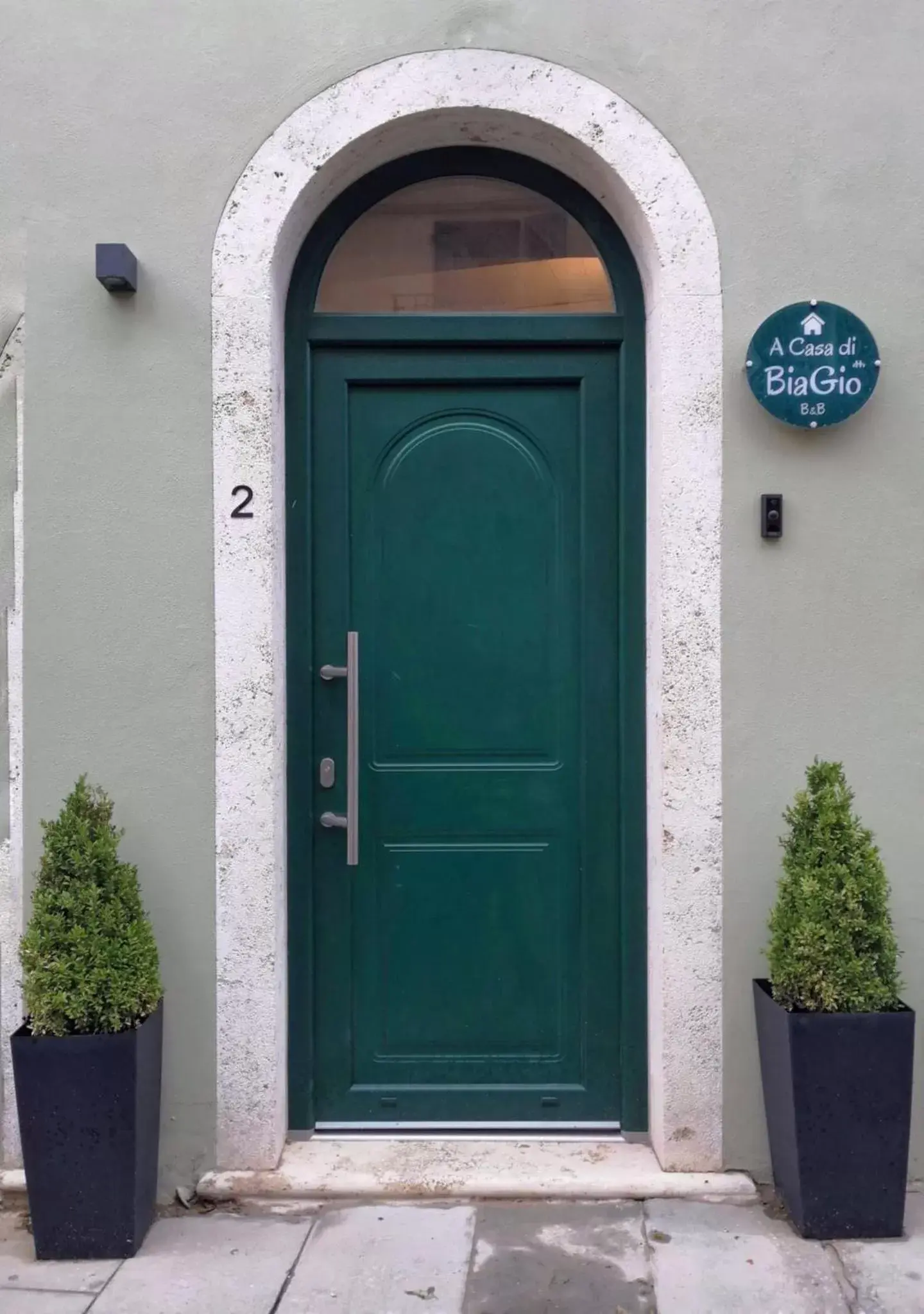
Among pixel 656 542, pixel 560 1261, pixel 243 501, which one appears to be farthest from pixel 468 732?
pixel 560 1261

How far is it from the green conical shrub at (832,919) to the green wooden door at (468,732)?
669 millimetres

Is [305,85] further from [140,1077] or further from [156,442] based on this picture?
[140,1077]

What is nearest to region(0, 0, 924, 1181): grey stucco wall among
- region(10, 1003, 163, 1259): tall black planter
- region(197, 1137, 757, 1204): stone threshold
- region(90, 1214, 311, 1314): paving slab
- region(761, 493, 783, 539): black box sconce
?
region(761, 493, 783, 539): black box sconce

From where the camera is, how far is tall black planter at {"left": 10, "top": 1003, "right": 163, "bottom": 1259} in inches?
120

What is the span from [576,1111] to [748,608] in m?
1.79

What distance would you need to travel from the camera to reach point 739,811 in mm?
3463

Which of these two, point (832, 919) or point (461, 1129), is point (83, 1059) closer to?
point (461, 1129)

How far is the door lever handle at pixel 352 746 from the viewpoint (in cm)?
→ 365

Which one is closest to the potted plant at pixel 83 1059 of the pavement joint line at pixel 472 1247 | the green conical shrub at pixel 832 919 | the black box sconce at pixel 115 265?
the pavement joint line at pixel 472 1247

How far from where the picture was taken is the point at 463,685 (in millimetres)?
3719

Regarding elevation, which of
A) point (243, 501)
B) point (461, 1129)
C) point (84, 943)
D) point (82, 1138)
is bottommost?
point (461, 1129)

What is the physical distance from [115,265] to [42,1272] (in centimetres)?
293

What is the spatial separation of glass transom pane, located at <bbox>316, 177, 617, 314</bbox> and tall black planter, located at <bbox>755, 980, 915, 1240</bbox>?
7.85 ft

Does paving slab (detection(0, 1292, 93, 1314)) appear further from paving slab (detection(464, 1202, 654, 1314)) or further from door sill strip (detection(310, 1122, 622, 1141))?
paving slab (detection(464, 1202, 654, 1314))
